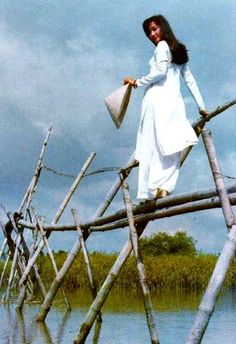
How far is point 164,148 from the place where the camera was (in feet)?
21.2

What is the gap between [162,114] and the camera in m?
6.60

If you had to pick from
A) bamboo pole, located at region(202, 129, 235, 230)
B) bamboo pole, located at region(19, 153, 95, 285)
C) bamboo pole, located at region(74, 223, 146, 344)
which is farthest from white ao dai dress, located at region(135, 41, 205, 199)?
bamboo pole, located at region(19, 153, 95, 285)

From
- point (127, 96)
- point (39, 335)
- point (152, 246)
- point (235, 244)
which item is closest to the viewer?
point (235, 244)

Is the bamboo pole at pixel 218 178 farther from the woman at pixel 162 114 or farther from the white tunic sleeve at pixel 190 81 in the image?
the white tunic sleeve at pixel 190 81

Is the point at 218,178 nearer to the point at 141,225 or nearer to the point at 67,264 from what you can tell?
the point at 141,225

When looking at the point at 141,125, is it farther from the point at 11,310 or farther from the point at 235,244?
the point at 11,310

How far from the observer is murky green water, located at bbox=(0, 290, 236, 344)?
7305 mm

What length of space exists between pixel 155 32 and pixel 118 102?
64 cm

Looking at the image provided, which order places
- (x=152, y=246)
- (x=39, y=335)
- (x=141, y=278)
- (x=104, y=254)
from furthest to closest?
(x=152, y=246), (x=104, y=254), (x=39, y=335), (x=141, y=278)

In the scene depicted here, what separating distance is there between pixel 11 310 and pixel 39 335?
291cm

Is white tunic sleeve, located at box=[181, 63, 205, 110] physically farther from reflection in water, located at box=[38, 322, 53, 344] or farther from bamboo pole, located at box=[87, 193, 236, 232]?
reflection in water, located at box=[38, 322, 53, 344]

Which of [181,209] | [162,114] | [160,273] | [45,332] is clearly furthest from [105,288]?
[160,273]

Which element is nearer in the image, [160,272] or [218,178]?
[218,178]

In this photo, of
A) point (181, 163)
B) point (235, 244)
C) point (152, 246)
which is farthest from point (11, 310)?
point (152, 246)
